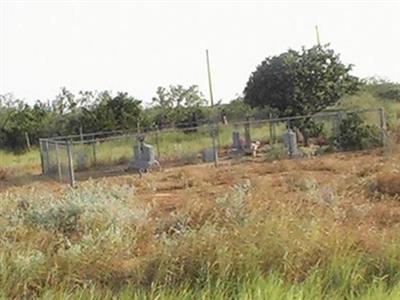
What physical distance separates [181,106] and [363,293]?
134 ft

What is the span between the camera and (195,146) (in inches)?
1283

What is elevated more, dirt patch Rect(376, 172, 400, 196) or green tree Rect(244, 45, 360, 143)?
green tree Rect(244, 45, 360, 143)

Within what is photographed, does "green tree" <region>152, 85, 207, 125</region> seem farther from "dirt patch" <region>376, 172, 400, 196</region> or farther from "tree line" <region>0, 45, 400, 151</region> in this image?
"dirt patch" <region>376, 172, 400, 196</region>

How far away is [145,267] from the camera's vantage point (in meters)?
6.79

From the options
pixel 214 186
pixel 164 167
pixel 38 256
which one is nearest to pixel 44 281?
pixel 38 256

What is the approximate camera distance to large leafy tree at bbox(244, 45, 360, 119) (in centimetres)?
3058

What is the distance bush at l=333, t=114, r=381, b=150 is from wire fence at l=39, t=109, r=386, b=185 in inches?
3.2

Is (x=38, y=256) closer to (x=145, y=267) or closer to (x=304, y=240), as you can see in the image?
(x=145, y=267)

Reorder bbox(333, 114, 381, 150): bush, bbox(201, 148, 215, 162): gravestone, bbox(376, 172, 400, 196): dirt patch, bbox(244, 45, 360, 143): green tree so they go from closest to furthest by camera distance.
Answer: bbox(376, 172, 400, 196): dirt patch, bbox(333, 114, 381, 150): bush, bbox(201, 148, 215, 162): gravestone, bbox(244, 45, 360, 143): green tree

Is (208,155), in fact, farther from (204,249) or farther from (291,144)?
(204,249)

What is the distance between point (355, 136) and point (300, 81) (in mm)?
5627

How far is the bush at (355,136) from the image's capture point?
25.6 metres

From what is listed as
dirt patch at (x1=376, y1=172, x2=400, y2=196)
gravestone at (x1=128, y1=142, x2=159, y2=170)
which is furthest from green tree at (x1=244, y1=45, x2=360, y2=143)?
dirt patch at (x1=376, y1=172, x2=400, y2=196)

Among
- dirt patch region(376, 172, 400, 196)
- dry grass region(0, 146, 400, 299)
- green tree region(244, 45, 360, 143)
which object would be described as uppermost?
green tree region(244, 45, 360, 143)
